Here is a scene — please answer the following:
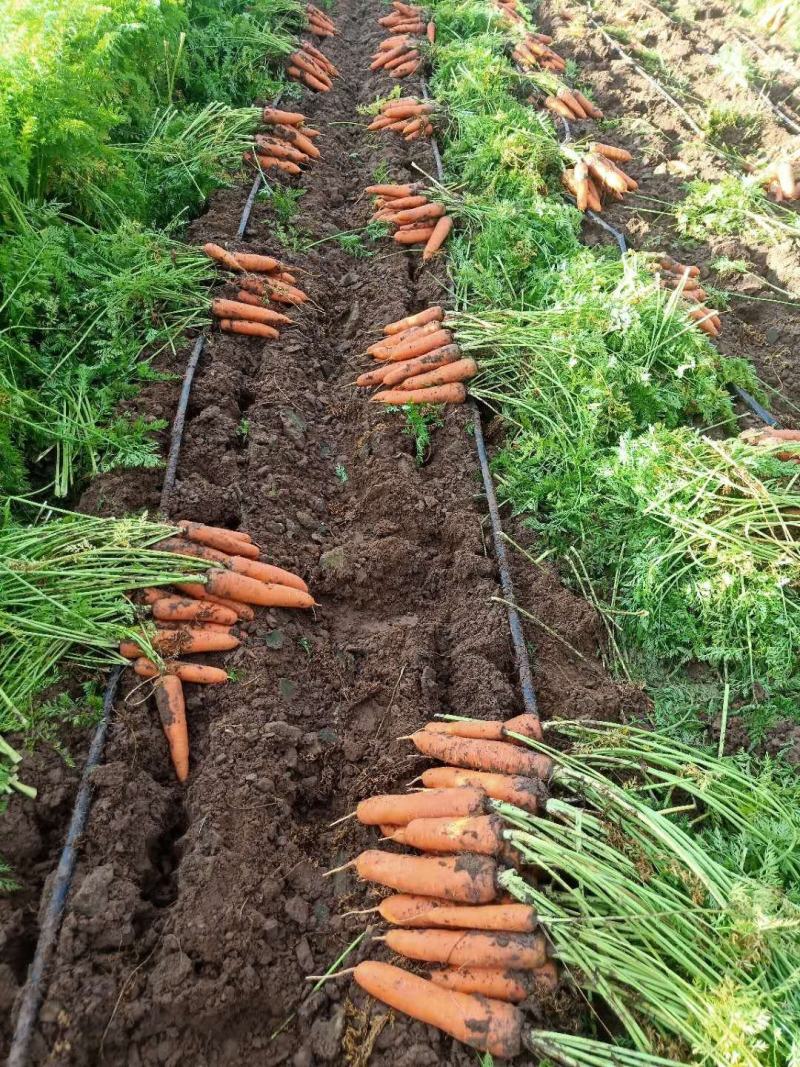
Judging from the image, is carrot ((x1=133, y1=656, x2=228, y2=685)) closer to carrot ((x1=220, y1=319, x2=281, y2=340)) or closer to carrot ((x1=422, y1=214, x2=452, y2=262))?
carrot ((x1=220, y1=319, x2=281, y2=340))

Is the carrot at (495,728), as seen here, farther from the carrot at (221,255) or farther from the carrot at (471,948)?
the carrot at (221,255)

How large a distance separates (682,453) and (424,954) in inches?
99.3

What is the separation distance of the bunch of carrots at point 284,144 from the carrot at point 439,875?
226 inches

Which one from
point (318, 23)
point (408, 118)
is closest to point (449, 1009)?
point (408, 118)

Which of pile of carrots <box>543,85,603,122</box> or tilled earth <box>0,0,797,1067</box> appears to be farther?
pile of carrots <box>543,85,603,122</box>

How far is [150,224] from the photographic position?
5.19 meters

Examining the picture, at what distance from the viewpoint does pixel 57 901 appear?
90.7 inches

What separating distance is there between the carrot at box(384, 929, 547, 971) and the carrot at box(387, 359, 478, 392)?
9.77 feet

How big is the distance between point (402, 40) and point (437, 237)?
451 centimetres

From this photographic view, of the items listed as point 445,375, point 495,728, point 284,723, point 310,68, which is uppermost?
point 310,68

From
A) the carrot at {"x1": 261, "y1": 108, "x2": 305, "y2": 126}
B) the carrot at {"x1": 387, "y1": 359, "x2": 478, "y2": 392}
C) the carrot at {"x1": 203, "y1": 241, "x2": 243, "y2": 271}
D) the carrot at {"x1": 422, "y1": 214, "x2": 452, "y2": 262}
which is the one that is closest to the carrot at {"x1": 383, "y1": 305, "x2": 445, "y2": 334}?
the carrot at {"x1": 387, "y1": 359, "x2": 478, "y2": 392}

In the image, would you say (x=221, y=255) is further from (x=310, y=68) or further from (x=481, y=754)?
(x=310, y=68)

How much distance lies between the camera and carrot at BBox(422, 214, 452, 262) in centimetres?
536

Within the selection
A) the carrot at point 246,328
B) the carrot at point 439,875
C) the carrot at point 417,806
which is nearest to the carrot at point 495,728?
the carrot at point 417,806
